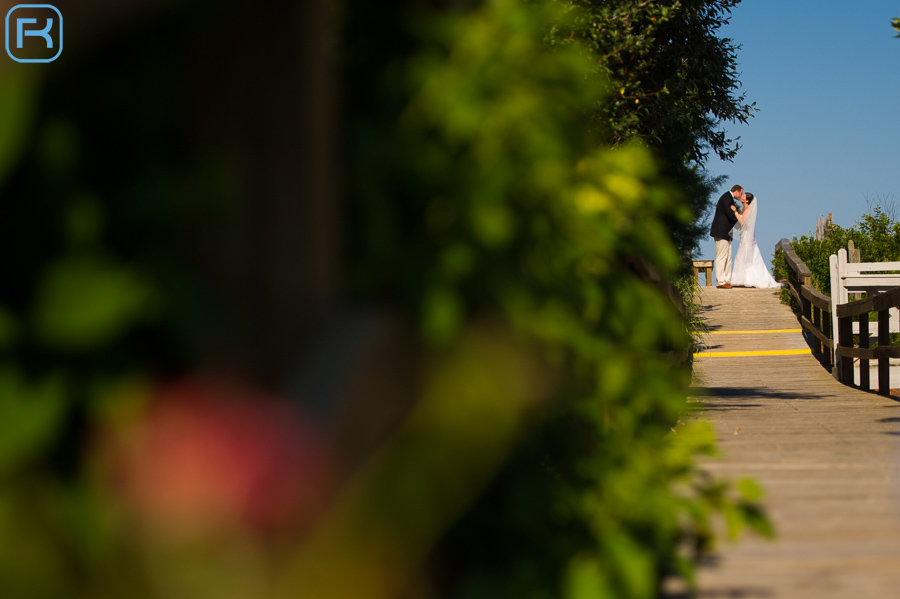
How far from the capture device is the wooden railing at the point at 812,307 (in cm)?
1023

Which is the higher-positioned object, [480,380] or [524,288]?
[524,288]

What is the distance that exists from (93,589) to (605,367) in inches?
32.1

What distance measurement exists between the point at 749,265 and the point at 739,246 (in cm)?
46

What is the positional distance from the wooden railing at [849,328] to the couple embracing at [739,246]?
123 inches

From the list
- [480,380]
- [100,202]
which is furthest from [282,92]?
[480,380]

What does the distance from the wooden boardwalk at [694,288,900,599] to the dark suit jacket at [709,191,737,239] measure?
830cm

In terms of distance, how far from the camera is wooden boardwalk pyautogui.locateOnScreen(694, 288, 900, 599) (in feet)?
7.17

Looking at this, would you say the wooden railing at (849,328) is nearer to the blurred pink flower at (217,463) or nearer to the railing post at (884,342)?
the railing post at (884,342)

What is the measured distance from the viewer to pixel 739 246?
16766 mm

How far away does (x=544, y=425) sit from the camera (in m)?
1.22

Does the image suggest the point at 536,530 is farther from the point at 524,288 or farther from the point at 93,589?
the point at 93,589

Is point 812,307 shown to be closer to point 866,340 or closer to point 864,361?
point 866,340

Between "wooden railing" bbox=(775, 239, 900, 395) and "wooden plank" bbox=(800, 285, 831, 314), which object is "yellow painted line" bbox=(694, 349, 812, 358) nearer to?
"wooden railing" bbox=(775, 239, 900, 395)

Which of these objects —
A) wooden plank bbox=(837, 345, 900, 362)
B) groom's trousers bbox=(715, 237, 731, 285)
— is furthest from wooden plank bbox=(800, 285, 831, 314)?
groom's trousers bbox=(715, 237, 731, 285)
